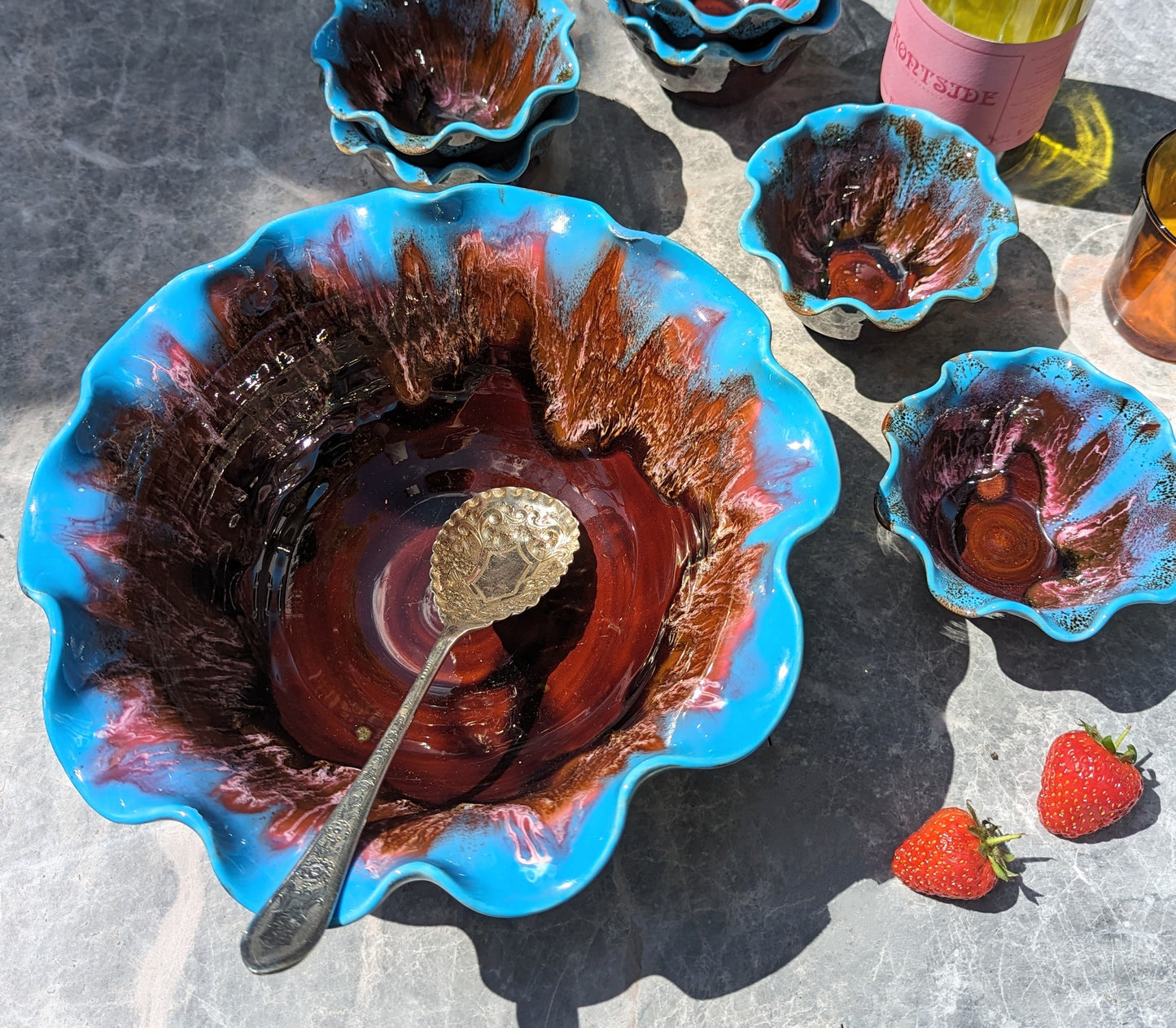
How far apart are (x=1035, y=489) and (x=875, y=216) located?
0.37 metres

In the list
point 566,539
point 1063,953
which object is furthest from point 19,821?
point 1063,953

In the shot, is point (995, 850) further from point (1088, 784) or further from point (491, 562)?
point (491, 562)

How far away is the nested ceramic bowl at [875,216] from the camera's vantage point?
3.06ft

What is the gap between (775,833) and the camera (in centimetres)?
86

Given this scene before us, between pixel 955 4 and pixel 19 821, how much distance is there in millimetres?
1245

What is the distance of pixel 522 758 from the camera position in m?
0.83

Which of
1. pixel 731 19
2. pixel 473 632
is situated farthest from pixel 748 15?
pixel 473 632

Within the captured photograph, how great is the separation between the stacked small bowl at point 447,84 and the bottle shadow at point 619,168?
8 cm

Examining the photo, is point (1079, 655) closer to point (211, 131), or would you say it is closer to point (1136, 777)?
point (1136, 777)

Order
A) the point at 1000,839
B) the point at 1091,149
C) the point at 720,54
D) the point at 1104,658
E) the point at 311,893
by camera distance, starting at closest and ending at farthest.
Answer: the point at 311,893, the point at 1000,839, the point at 1104,658, the point at 720,54, the point at 1091,149

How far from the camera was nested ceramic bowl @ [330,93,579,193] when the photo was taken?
0.99 m

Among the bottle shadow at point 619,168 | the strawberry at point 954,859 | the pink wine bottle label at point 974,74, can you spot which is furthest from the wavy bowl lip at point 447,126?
the strawberry at point 954,859

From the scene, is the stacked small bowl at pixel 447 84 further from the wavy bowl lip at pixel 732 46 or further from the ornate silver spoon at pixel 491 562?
the ornate silver spoon at pixel 491 562

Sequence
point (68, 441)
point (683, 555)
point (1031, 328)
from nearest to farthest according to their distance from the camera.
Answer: point (68, 441) → point (683, 555) → point (1031, 328)
